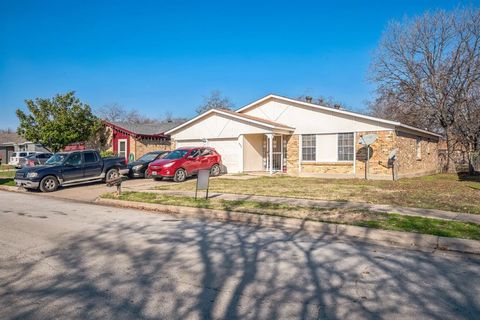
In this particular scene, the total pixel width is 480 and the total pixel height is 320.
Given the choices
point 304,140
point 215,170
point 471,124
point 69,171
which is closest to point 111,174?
point 69,171

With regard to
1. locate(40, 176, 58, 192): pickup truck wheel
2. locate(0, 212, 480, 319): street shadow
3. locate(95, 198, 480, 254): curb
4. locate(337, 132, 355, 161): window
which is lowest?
locate(0, 212, 480, 319): street shadow

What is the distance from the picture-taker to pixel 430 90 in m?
28.5

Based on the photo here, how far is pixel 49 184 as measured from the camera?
622 inches

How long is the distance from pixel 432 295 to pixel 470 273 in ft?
4.24

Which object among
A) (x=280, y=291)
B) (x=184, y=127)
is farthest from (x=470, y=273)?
(x=184, y=127)

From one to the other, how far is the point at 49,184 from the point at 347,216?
43.4 feet

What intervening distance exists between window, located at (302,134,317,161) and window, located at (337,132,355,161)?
1472mm

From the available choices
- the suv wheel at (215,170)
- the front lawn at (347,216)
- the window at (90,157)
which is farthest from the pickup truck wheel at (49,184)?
the suv wheel at (215,170)

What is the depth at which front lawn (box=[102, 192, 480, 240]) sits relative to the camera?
22.9 feet

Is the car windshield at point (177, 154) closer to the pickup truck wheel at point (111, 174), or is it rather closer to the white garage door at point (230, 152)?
the pickup truck wheel at point (111, 174)

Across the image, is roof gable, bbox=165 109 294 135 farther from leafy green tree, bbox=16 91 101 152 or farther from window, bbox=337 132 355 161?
leafy green tree, bbox=16 91 101 152

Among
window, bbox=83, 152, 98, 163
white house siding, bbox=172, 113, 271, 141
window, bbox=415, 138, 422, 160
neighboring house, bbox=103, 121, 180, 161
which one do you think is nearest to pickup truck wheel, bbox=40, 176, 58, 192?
window, bbox=83, 152, 98, 163

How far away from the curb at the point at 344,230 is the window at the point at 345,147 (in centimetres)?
1158

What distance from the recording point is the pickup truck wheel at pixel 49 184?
51.1 ft
